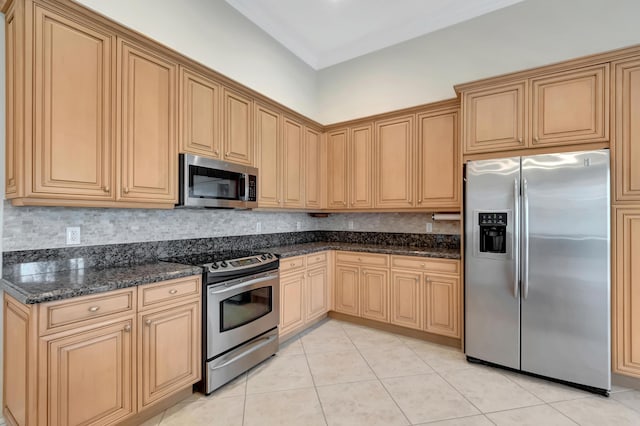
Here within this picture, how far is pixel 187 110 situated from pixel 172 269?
1.29m

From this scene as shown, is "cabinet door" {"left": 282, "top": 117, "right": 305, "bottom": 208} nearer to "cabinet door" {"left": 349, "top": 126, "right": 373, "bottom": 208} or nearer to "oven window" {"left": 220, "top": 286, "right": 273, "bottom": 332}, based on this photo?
"cabinet door" {"left": 349, "top": 126, "right": 373, "bottom": 208}

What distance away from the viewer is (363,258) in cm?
361

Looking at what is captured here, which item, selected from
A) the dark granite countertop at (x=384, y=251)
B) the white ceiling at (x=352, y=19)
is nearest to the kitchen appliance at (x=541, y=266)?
the dark granite countertop at (x=384, y=251)

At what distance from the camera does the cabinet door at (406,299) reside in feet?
10.6

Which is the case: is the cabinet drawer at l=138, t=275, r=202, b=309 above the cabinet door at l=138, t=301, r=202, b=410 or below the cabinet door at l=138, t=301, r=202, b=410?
above

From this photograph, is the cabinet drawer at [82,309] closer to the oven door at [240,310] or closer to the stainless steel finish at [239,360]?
the oven door at [240,310]

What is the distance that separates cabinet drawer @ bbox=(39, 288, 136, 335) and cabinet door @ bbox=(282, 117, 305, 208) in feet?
6.61

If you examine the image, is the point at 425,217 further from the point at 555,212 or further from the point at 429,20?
the point at 429,20

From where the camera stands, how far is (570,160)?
2.36m

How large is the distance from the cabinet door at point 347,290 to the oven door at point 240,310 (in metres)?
1.09

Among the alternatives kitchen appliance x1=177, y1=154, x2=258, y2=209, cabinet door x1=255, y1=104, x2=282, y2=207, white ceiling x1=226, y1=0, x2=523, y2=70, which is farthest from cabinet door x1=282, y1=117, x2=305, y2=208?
white ceiling x1=226, y1=0, x2=523, y2=70

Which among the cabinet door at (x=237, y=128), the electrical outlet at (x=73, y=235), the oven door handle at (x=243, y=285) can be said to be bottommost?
the oven door handle at (x=243, y=285)

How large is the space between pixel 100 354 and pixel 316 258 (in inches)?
88.9

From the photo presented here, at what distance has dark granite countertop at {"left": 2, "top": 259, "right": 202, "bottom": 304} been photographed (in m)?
1.53
